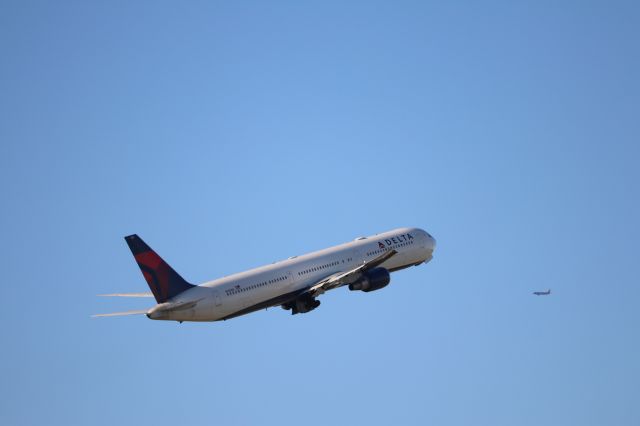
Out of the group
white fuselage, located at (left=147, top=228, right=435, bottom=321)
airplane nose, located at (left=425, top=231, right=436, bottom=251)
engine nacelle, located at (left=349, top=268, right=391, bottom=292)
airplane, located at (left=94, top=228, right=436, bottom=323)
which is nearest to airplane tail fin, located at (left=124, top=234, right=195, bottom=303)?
airplane, located at (left=94, top=228, right=436, bottom=323)

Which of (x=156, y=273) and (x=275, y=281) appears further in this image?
(x=275, y=281)

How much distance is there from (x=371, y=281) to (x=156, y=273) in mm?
19090

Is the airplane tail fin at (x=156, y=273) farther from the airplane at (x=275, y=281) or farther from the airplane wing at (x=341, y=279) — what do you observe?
the airplane wing at (x=341, y=279)

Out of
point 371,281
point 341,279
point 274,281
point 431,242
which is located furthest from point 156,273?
point 431,242

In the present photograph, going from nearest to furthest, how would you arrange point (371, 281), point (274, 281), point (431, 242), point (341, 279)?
point (274, 281) → point (341, 279) → point (371, 281) → point (431, 242)

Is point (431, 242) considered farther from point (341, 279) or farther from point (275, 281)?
point (275, 281)

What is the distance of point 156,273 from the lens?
10194 cm

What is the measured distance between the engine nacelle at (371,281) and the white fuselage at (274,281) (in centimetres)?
352

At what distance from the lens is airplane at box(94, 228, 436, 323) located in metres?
102

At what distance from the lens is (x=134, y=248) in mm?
102375

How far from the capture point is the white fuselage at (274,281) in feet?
333

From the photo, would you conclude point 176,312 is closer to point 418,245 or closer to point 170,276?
point 170,276

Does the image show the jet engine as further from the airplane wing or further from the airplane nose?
the airplane nose

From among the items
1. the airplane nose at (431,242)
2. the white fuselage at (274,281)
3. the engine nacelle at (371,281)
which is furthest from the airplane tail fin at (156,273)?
the airplane nose at (431,242)
